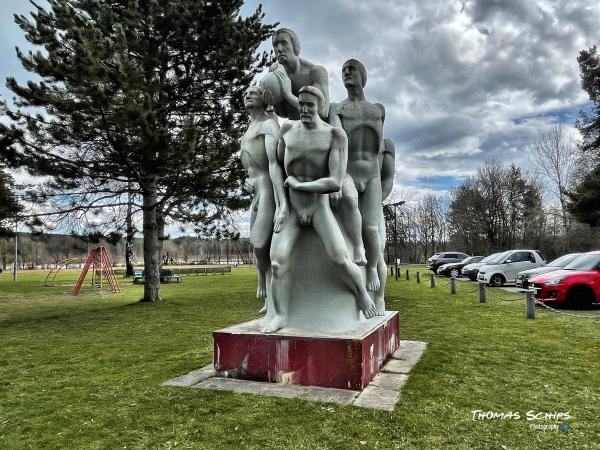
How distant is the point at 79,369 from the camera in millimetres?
5746

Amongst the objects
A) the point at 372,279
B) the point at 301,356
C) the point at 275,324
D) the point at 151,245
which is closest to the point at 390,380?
the point at 301,356

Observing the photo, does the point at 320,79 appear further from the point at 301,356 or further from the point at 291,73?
the point at 301,356

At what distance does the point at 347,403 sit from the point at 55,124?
10.8 meters

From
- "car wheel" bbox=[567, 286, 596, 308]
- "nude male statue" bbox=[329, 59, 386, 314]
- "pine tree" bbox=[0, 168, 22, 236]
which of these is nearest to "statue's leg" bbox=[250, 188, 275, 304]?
"nude male statue" bbox=[329, 59, 386, 314]

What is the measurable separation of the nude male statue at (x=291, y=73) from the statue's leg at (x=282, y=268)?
1523 mm

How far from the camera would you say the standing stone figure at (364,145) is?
18.5 feet

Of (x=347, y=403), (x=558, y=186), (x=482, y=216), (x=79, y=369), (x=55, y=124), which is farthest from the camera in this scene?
(x=482, y=216)

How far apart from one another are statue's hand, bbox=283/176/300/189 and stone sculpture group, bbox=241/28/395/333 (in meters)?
0.01

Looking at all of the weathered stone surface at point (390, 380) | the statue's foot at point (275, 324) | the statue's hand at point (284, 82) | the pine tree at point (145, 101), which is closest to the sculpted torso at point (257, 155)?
the statue's hand at point (284, 82)

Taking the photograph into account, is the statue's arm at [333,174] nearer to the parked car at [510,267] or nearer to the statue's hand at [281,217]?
the statue's hand at [281,217]

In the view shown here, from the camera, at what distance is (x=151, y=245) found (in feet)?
50.0

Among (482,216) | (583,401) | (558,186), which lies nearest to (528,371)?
(583,401)

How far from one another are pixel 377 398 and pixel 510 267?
55.1 feet

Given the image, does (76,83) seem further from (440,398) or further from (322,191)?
(440,398)
